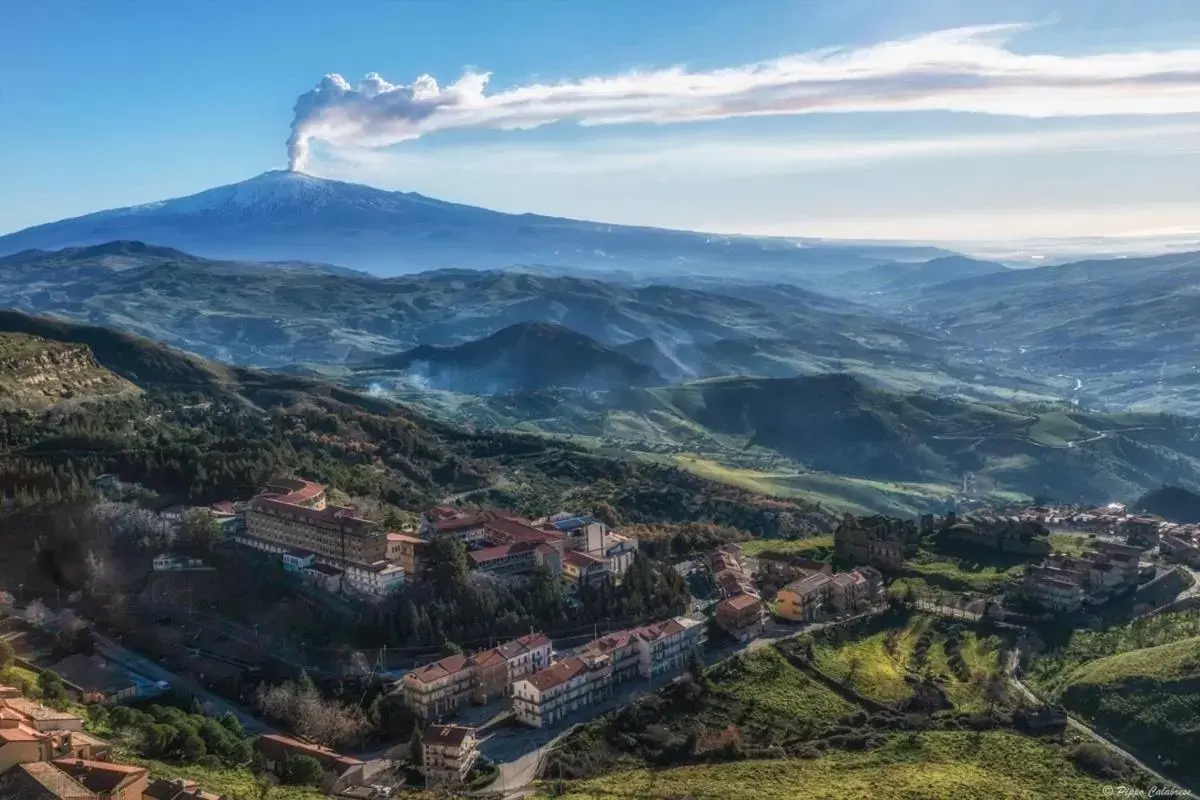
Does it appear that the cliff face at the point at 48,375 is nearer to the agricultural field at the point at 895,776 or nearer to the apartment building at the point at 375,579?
the apartment building at the point at 375,579

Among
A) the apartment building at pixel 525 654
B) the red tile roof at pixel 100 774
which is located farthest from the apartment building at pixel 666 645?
the red tile roof at pixel 100 774

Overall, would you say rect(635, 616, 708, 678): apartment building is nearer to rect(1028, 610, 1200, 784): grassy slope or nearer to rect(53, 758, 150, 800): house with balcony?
rect(1028, 610, 1200, 784): grassy slope

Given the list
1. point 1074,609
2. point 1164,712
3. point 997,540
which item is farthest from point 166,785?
point 997,540

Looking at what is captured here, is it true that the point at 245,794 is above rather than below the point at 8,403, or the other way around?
below

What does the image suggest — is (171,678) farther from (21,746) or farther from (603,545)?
(603,545)

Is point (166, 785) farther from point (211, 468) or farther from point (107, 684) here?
→ point (211, 468)

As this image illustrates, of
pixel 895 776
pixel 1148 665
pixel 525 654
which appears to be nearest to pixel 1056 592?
pixel 1148 665
